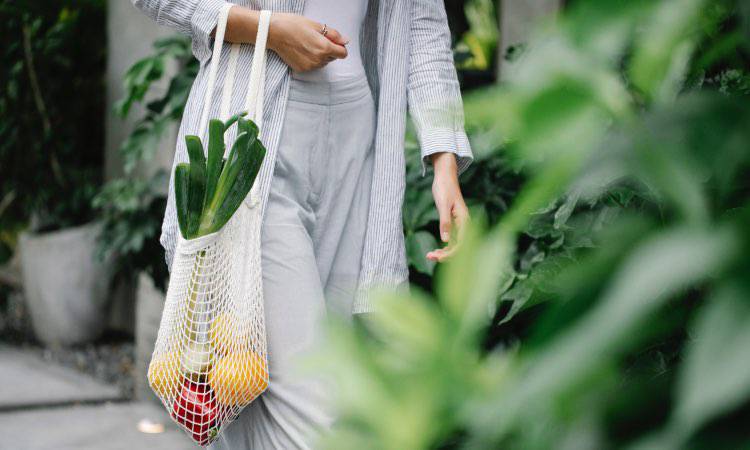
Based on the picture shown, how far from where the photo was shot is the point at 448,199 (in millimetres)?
1896

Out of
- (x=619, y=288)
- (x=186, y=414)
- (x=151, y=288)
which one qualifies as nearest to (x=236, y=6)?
(x=186, y=414)

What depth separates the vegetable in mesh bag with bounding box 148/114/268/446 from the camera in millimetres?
1616

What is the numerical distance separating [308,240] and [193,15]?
456 millimetres

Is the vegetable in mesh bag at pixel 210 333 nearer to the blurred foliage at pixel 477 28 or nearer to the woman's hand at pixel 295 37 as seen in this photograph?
the woman's hand at pixel 295 37

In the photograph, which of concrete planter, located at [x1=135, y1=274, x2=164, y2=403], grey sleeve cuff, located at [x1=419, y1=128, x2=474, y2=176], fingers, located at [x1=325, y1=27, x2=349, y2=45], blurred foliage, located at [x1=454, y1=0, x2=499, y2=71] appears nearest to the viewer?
fingers, located at [x1=325, y1=27, x2=349, y2=45]

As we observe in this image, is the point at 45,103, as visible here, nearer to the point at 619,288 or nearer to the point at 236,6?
the point at 236,6

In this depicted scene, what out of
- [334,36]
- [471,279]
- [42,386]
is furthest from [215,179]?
[42,386]

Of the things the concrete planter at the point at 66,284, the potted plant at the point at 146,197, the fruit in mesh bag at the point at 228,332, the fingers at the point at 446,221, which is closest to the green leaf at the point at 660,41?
the fruit in mesh bag at the point at 228,332

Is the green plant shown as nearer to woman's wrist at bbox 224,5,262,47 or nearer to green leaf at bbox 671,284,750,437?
woman's wrist at bbox 224,5,262,47

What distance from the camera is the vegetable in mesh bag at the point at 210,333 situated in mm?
1616

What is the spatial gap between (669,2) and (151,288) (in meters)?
4.11

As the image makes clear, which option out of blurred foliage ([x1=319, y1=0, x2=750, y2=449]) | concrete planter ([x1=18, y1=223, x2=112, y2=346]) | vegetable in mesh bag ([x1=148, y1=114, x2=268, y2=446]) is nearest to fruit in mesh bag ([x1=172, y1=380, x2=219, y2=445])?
vegetable in mesh bag ([x1=148, y1=114, x2=268, y2=446])

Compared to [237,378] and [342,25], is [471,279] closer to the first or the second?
[237,378]

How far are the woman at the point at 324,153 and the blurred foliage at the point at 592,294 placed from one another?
1268 millimetres
